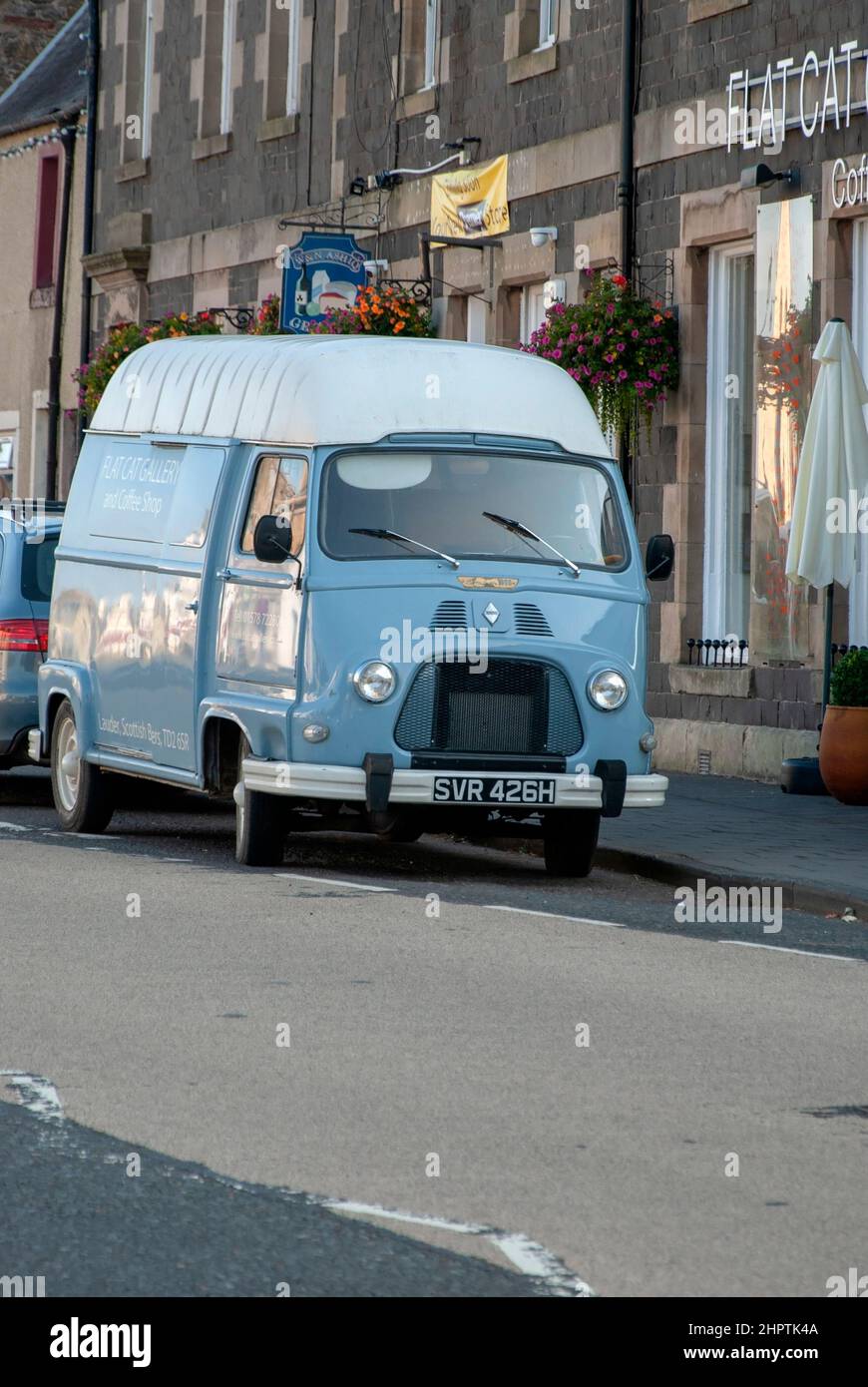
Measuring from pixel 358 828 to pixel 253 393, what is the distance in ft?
8.08

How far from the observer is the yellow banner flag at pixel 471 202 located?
25.1 meters

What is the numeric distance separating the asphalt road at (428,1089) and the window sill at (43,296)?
25.7 metres

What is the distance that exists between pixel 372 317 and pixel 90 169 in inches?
470

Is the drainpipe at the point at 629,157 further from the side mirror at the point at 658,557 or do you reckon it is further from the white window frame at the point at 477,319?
the side mirror at the point at 658,557

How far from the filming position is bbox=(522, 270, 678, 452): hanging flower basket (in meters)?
21.9

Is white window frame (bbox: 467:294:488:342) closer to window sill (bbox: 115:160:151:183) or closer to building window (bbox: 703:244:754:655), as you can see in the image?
building window (bbox: 703:244:754:655)

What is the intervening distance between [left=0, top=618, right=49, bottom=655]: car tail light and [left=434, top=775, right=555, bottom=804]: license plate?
17.6ft

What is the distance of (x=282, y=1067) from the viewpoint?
7918 mm

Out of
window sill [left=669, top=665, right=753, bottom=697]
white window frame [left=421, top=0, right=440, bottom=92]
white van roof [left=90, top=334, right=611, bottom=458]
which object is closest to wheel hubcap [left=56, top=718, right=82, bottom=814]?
white van roof [left=90, top=334, right=611, bottom=458]

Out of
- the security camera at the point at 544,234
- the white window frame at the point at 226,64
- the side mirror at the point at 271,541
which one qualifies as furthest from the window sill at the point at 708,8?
the white window frame at the point at 226,64

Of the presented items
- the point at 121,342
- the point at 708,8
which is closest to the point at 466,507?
the point at 708,8

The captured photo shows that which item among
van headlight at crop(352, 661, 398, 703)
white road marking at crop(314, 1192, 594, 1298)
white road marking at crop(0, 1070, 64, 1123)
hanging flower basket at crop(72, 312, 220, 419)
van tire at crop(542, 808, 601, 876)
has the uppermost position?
hanging flower basket at crop(72, 312, 220, 419)

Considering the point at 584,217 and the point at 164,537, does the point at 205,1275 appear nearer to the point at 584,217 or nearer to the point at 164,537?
the point at 164,537
